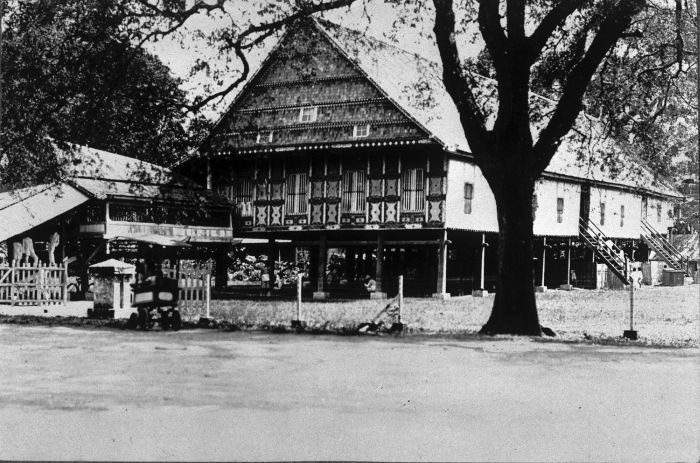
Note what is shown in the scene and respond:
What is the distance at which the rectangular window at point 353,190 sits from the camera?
18.0 metres

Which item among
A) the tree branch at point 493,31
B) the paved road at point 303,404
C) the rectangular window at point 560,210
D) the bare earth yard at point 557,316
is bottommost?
the paved road at point 303,404

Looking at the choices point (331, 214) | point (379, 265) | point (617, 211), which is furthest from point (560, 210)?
point (379, 265)

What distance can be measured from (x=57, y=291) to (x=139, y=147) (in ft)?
9.53

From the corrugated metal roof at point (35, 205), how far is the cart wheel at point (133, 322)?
1.45m

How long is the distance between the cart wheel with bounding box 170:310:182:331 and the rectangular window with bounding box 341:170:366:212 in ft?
35.3

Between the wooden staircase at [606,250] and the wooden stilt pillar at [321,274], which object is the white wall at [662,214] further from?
the wooden stilt pillar at [321,274]

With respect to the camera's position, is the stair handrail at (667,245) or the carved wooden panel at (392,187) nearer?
the stair handrail at (667,245)

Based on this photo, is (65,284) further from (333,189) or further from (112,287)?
(333,189)

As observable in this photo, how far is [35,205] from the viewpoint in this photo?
34.0ft

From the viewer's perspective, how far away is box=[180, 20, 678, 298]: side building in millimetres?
9219

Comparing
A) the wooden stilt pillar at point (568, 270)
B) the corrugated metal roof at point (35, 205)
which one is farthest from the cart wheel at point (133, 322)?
the wooden stilt pillar at point (568, 270)

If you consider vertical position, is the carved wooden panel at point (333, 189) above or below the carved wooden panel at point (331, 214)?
above

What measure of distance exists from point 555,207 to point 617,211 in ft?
4.48

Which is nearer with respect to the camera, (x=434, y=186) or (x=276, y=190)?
(x=276, y=190)
